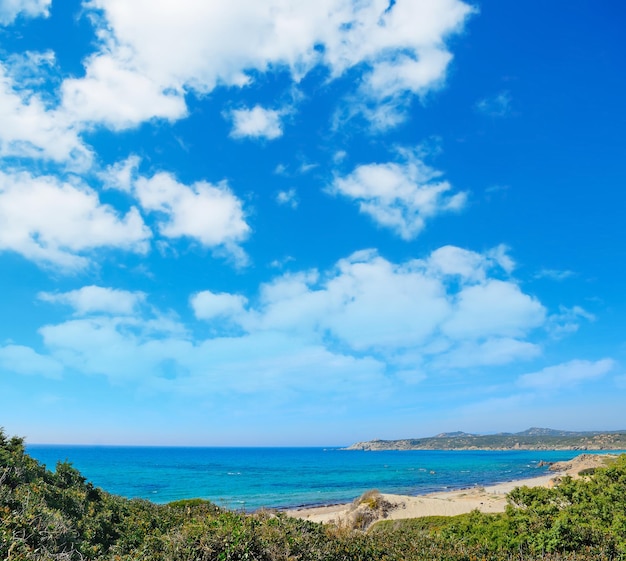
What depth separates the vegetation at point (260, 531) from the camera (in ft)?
20.4

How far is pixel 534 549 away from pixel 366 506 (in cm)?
2613

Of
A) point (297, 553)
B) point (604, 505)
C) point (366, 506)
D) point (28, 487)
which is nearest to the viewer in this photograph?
point (297, 553)

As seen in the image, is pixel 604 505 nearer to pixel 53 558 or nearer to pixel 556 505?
pixel 556 505

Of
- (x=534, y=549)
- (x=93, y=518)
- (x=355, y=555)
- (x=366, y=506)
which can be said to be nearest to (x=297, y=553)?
(x=355, y=555)

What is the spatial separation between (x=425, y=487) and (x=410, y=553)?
6291 cm

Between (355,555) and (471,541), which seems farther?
(471,541)

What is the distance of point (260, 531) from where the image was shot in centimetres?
665

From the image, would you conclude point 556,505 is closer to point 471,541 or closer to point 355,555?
point 471,541

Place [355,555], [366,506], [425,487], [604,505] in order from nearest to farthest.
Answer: [355,555] < [604,505] < [366,506] < [425,487]

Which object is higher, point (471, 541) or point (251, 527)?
point (251, 527)

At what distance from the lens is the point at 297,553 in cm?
647

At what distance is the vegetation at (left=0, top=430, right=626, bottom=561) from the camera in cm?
621

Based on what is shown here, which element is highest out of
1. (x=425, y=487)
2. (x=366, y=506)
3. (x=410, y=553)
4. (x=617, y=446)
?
(x=410, y=553)

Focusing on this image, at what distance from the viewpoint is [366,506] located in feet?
111
